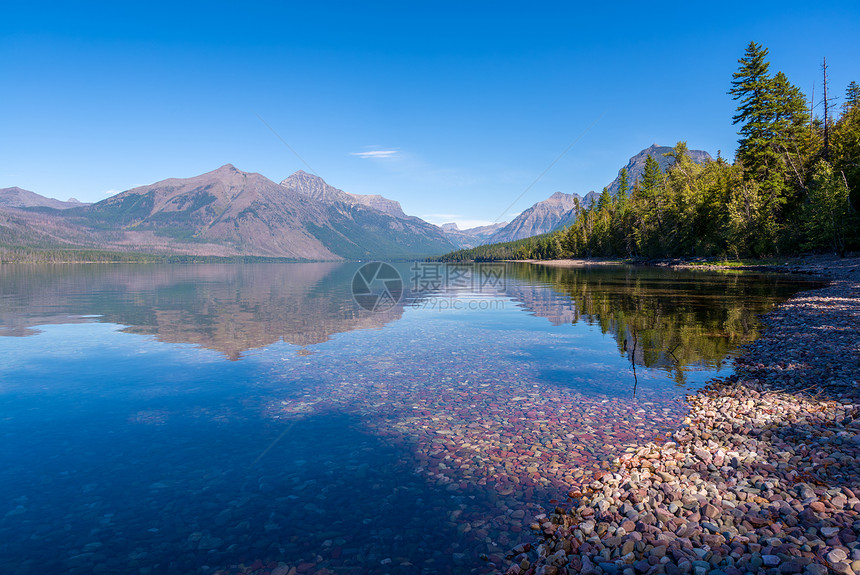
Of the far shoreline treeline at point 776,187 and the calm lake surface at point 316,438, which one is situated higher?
the far shoreline treeline at point 776,187

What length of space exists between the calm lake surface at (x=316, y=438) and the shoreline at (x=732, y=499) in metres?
0.84

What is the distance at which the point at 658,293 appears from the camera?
50562 mm

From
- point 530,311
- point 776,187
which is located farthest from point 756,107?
point 530,311

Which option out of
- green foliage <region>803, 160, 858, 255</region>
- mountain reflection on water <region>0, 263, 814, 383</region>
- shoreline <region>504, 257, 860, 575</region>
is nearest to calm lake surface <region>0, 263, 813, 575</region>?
mountain reflection on water <region>0, 263, 814, 383</region>

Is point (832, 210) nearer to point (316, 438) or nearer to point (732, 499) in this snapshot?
point (732, 499)

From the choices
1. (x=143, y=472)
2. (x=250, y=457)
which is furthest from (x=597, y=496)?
(x=143, y=472)

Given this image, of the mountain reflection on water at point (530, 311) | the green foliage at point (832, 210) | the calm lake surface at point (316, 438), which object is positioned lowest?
the calm lake surface at point (316, 438)

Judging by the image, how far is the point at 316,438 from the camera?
13047 millimetres

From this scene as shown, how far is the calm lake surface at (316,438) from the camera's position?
327 inches

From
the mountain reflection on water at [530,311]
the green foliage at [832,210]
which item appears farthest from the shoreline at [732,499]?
the green foliage at [832,210]

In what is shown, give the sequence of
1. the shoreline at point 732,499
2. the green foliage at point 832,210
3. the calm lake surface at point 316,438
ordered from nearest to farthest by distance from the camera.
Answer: the shoreline at point 732,499
the calm lake surface at point 316,438
the green foliage at point 832,210

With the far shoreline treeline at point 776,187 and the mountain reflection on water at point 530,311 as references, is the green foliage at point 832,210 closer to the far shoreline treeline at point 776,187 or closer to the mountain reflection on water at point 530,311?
the far shoreline treeline at point 776,187

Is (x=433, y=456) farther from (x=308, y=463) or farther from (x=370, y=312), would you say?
(x=370, y=312)

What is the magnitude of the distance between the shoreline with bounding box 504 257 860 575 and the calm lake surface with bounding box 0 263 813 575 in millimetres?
840
